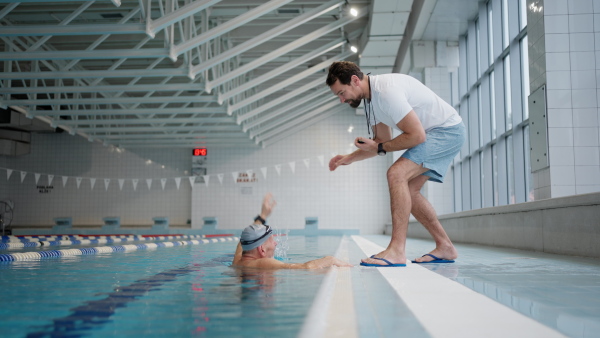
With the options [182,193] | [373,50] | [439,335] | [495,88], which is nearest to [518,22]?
[495,88]

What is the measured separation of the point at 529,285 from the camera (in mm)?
2273

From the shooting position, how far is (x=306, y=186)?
18828 millimetres

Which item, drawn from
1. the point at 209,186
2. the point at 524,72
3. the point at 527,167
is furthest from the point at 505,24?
the point at 209,186

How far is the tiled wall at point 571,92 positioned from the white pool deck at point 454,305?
271 centimetres

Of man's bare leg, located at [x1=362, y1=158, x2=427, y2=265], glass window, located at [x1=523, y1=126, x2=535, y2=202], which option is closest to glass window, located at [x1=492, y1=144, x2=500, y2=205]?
glass window, located at [x1=523, y1=126, x2=535, y2=202]

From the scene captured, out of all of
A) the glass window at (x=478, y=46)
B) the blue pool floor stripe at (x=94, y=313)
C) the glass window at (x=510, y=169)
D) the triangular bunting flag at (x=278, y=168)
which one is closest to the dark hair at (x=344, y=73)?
the blue pool floor stripe at (x=94, y=313)

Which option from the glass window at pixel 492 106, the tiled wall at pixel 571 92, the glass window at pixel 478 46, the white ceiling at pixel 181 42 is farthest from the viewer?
the glass window at pixel 478 46

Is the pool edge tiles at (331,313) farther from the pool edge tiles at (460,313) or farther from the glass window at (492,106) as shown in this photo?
the glass window at (492,106)

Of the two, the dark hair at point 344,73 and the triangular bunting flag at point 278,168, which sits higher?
the triangular bunting flag at point 278,168

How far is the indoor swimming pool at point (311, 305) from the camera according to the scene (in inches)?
51.8

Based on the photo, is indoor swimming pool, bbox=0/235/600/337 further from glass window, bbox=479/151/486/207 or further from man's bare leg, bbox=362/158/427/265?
glass window, bbox=479/151/486/207

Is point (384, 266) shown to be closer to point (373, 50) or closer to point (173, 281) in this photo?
point (173, 281)

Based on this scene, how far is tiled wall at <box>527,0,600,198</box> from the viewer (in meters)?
5.15

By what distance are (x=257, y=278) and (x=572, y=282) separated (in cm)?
148
